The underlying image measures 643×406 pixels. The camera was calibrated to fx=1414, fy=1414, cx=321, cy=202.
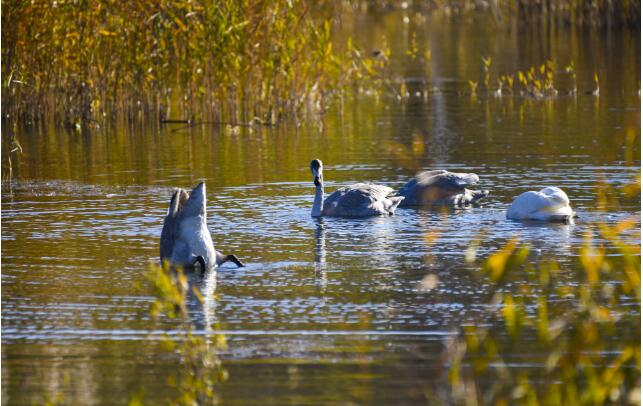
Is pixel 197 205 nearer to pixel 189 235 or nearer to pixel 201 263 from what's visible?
pixel 189 235

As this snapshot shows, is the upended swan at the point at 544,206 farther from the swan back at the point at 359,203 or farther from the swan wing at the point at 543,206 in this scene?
the swan back at the point at 359,203

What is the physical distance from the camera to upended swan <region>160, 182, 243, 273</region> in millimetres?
9695

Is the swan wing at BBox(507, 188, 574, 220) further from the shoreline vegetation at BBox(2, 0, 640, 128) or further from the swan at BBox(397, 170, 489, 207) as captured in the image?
the shoreline vegetation at BBox(2, 0, 640, 128)

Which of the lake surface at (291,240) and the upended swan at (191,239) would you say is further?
the upended swan at (191,239)

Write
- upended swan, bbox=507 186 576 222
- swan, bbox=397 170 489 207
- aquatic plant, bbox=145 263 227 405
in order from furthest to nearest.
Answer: swan, bbox=397 170 489 207
upended swan, bbox=507 186 576 222
aquatic plant, bbox=145 263 227 405

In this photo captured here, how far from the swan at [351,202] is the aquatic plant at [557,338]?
A: 2.40 meters

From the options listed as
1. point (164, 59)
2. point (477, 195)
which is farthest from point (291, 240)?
point (164, 59)

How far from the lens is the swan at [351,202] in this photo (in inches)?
479

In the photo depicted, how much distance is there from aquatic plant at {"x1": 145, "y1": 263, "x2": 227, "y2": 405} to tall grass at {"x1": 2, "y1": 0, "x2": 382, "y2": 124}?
10.6 meters

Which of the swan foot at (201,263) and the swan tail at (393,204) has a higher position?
the swan tail at (393,204)

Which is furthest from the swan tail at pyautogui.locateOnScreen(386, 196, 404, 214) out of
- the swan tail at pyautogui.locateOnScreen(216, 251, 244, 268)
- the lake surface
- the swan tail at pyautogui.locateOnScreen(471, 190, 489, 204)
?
the swan tail at pyautogui.locateOnScreen(216, 251, 244, 268)

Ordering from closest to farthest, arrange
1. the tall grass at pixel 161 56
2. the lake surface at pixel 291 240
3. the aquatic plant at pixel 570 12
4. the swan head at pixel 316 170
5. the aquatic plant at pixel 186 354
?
the aquatic plant at pixel 186 354, the lake surface at pixel 291 240, the swan head at pixel 316 170, the tall grass at pixel 161 56, the aquatic plant at pixel 570 12

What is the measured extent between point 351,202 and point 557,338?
15.8ft

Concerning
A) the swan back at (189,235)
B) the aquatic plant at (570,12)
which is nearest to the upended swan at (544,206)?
the swan back at (189,235)
